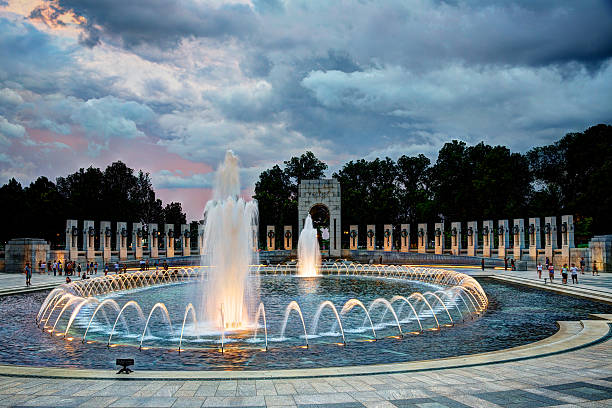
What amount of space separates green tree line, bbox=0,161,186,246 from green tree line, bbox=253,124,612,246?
25.8 m

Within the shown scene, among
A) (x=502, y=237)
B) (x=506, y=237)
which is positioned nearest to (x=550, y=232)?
(x=502, y=237)

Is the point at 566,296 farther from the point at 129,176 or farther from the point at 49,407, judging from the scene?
the point at 129,176

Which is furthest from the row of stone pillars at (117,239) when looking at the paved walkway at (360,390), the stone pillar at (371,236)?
the paved walkway at (360,390)

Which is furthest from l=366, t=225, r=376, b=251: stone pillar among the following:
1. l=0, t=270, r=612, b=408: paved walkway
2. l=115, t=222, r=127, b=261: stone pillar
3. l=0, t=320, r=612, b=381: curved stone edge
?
l=0, t=270, r=612, b=408: paved walkway

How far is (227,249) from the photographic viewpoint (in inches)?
751

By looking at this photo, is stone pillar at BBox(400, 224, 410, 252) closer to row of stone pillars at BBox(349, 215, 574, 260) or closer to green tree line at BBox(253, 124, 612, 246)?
row of stone pillars at BBox(349, 215, 574, 260)

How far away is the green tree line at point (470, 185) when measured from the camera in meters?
65.4

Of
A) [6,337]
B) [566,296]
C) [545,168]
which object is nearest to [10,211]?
[6,337]

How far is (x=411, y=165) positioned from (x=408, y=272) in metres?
60.5

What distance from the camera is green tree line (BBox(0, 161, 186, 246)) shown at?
66250 millimetres

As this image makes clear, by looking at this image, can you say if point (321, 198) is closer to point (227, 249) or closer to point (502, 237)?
point (502, 237)

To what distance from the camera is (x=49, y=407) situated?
7785 millimetres

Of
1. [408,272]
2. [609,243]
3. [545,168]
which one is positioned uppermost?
[545,168]

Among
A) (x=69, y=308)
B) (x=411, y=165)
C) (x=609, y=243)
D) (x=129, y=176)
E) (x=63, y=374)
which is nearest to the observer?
(x=63, y=374)
